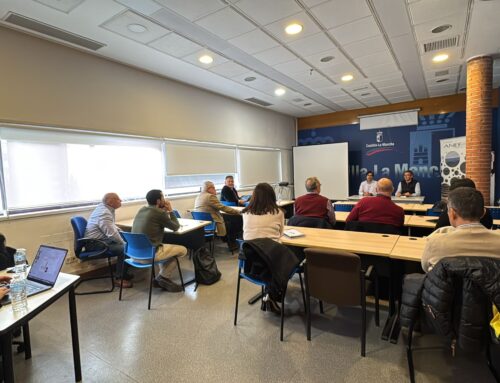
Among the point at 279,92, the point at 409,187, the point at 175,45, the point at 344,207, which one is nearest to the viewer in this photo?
the point at 175,45

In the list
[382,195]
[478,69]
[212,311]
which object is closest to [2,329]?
[212,311]

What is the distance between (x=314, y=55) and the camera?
434 centimetres

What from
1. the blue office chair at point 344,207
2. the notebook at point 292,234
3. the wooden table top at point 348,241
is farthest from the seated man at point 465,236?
the blue office chair at point 344,207

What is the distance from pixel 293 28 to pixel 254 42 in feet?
1.90

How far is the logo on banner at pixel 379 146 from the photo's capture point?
795 cm

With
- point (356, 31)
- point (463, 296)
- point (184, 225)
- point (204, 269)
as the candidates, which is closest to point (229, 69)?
point (356, 31)

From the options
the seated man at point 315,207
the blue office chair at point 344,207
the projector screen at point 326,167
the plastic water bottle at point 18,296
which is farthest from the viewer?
the projector screen at point 326,167

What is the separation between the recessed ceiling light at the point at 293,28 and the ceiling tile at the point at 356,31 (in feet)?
1.34

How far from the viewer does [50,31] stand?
333cm

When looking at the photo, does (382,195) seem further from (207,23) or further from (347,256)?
(207,23)

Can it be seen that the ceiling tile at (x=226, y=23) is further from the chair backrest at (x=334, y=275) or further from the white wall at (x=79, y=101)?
the chair backrest at (x=334, y=275)

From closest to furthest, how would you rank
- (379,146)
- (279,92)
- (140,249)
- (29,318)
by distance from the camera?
(29,318)
(140,249)
(279,92)
(379,146)

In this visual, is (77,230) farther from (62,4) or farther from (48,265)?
(62,4)

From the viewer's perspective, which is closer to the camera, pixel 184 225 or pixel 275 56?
pixel 184 225
